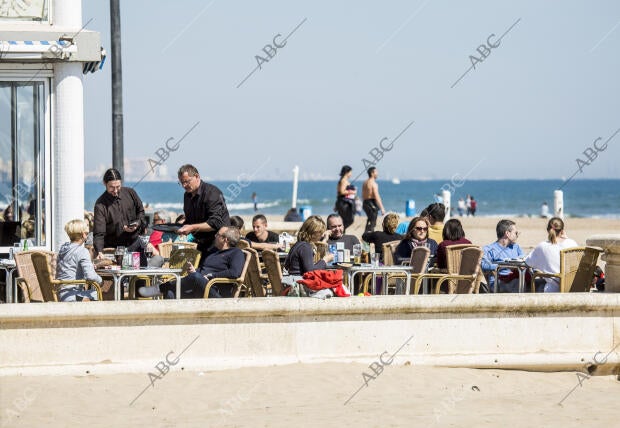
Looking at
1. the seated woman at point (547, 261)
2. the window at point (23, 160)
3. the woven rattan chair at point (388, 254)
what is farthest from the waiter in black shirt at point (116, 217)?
the seated woman at point (547, 261)

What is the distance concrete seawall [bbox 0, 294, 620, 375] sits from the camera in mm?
7297

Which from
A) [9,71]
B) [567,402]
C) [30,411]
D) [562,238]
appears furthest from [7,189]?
[567,402]

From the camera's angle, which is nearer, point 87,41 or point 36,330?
point 36,330

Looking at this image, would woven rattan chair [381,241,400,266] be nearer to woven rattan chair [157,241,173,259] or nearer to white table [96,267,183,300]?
woven rattan chair [157,241,173,259]

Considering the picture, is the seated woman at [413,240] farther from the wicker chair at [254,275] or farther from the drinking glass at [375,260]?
the wicker chair at [254,275]

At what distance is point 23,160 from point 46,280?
2.96 meters

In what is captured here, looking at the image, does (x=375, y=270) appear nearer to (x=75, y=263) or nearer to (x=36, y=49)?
(x=75, y=263)

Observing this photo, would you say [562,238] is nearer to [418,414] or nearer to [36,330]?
[418,414]

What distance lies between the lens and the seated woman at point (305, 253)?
8.98 m

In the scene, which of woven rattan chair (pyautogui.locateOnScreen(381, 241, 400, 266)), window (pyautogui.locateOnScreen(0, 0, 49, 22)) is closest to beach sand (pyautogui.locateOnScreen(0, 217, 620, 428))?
woven rattan chair (pyautogui.locateOnScreen(381, 241, 400, 266))

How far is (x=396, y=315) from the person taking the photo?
768 centimetres

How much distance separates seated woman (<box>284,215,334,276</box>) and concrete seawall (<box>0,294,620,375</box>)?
4.60 feet

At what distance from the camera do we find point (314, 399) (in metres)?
7.05

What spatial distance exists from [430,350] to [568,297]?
1.15m
